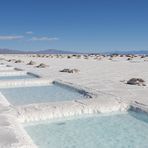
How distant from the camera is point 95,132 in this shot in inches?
293

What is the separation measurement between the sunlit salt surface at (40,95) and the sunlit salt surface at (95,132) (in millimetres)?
A: 3036

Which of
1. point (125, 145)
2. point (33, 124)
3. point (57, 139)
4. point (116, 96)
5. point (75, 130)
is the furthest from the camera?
point (116, 96)

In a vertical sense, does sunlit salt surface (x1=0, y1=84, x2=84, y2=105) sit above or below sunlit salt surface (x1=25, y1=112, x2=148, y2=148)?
below

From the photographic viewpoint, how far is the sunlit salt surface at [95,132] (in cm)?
657

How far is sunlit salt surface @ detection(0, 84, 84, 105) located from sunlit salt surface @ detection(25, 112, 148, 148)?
304cm

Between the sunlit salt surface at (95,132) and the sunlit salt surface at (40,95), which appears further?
the sunlit salt surface at (40,95)

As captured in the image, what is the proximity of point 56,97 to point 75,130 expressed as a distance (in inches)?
184

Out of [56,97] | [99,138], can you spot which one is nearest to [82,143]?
[99,138]

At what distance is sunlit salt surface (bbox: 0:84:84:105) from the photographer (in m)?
11.6

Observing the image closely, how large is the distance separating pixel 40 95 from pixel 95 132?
5779mm

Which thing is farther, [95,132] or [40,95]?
[40,95]

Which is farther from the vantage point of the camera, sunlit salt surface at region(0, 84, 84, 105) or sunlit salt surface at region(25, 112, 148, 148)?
sunlit salt surface at region(0, 84, 84, 105)

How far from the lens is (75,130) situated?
761 centimetres

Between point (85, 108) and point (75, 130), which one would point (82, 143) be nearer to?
point (75, 130)
